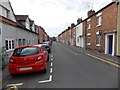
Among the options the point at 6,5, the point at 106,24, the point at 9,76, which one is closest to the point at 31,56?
the point at 9,76

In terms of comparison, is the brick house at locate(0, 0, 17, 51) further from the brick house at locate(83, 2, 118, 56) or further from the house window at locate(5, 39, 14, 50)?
the brick house at locate(83, 2, 118, 56)

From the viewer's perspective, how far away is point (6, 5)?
45.9ft

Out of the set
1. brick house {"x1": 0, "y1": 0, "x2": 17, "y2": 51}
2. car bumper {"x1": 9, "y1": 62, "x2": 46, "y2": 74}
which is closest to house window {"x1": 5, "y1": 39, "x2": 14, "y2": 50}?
brick house {"x1": 0, "y1": 0, "x2": 17, "y2": 51}

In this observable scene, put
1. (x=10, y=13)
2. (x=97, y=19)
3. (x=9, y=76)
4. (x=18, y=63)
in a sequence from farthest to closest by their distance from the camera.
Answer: (x=97, y=19) < (x=10, y=13) < (x=9, y=76) < (x=18, y=63)

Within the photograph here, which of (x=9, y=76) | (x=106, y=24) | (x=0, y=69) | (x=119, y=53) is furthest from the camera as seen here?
(x=106, y=24)

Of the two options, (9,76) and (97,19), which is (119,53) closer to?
(97,19)

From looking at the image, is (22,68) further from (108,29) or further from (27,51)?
(108,29)

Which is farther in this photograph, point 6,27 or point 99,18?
point 99,18

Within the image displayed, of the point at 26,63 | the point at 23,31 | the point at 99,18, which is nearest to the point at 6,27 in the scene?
the point at 26,63

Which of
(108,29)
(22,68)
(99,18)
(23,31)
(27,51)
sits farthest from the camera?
(99,18)

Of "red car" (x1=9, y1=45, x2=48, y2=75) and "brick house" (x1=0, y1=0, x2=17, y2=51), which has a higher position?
"brick house" (x1=0, y1=0, x2=17, y2=51)

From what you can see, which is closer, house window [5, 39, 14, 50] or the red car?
the red car

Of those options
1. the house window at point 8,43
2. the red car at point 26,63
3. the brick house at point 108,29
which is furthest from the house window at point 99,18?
the red car at point 26,63

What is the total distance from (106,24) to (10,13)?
37.3ft
